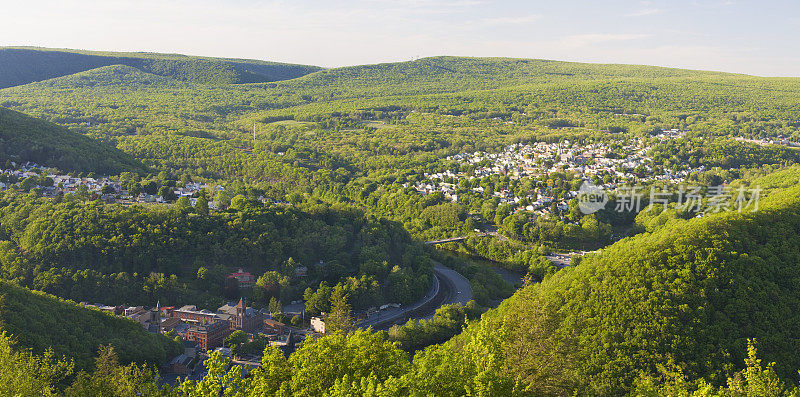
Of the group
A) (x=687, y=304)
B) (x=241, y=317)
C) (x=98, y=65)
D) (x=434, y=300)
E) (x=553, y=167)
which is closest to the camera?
(x=687, y=304)

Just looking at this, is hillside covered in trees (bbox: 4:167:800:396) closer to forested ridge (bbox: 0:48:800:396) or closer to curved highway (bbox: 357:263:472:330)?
forested ridge (bbox: 0:48:800:396)

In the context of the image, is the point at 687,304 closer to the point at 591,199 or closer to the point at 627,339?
the point at 627,339

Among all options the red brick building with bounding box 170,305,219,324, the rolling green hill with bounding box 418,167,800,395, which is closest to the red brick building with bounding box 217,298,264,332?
the red brick building with bounding box 170,305,219,324

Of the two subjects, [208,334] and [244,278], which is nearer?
[208,334]

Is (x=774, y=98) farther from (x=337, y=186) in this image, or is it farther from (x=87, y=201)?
(x=87, y=201)

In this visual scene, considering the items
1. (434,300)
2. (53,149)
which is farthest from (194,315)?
(53,149)

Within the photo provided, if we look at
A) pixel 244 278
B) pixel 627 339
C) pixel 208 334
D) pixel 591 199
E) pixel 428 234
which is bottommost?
pixel 428 234

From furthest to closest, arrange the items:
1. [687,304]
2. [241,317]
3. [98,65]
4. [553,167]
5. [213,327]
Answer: [98,65] → [553,167] → [241,317] → [213,327] → [687,304]
